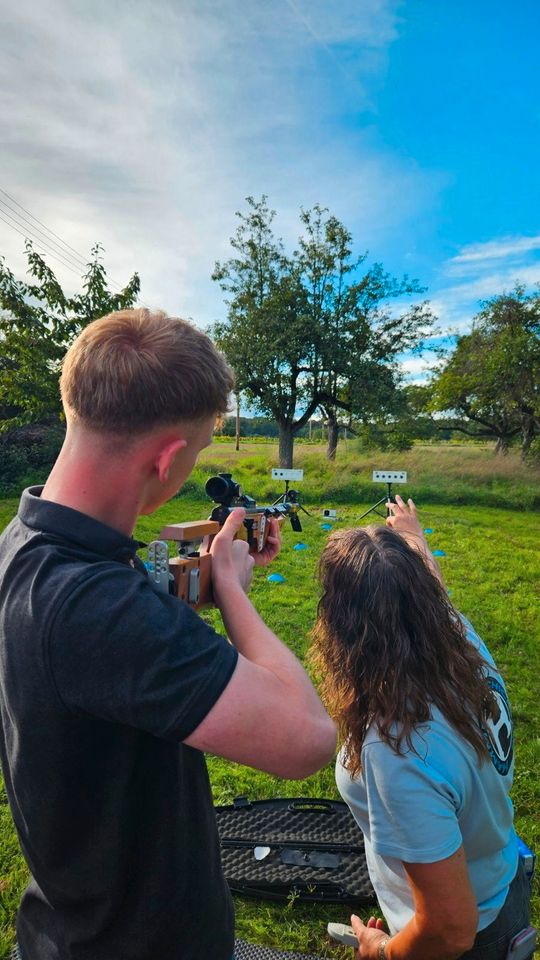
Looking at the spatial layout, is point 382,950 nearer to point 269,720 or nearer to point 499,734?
point 499,734

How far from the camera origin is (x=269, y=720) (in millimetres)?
881

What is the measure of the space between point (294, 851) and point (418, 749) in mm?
2243

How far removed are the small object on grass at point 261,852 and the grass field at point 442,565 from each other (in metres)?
0.21

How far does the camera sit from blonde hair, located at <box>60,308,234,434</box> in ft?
3.26

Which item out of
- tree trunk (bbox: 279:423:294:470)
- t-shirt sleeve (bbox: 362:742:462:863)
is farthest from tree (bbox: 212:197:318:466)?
t-shirt sleeve (bbox: 362:742:462:863)

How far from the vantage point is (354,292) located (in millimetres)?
25094

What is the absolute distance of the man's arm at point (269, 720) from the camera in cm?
85

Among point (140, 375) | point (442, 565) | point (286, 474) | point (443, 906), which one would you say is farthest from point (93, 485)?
point (286, 474)

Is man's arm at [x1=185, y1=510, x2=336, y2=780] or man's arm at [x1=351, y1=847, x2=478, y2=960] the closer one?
man's arm at [x1=185, y1=510, x2=336, y2=780]

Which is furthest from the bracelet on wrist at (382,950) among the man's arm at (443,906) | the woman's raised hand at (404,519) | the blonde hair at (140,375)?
the blonde hair at (140,375)

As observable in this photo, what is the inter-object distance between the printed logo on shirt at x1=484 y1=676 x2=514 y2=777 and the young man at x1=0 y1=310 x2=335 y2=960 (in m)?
0.85

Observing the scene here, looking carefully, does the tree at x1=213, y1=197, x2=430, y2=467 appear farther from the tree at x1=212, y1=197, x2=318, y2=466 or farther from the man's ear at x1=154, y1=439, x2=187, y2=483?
the man's ear at x1=154, y1=439, x2=187, y2=483

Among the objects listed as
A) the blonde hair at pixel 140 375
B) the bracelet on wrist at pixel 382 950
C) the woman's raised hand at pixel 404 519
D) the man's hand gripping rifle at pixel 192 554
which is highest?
the blonde hair at pixel 140 375

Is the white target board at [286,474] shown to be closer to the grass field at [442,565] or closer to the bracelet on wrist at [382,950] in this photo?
the grass field at [442,565]
